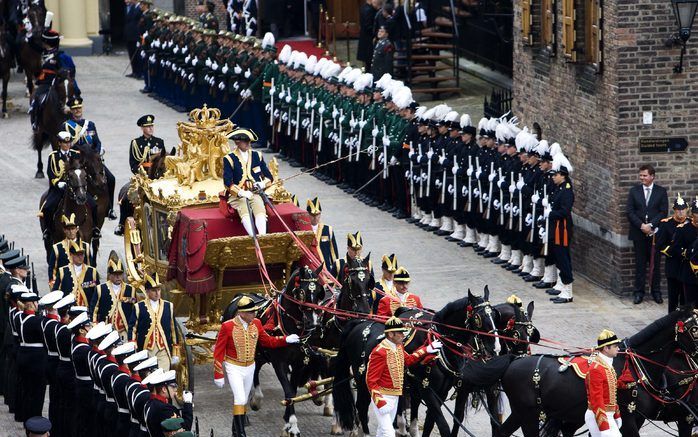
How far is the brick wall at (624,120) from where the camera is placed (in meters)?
23.3

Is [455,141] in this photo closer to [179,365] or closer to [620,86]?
[620,86]

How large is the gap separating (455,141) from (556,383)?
36.0 ft

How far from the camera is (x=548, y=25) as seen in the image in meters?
26.3

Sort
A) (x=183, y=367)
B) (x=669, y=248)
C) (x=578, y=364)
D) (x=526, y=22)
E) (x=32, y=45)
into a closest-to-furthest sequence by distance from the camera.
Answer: (x=578, y=364), (x=183, y=367), (x=669, y=248), (x=526, y=22), (x=32, y=45)

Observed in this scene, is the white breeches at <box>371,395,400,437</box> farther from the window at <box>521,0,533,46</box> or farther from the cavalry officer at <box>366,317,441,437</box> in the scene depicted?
the window at <box>521,0,533,46</box>

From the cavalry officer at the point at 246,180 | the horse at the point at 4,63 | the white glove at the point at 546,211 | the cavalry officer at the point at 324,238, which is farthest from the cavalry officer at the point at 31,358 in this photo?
the horse at the point at 4,63

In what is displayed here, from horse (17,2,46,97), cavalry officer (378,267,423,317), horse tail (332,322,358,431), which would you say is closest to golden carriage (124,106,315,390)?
cavalry officer (378,267,423,317)

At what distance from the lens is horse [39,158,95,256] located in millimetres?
23641

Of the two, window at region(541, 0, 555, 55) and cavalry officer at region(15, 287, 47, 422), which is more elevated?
window at region(541, 0, 555, 55)

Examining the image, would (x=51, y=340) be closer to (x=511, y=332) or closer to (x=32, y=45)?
(x=511, y=332)

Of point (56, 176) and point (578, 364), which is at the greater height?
point (56, 176)

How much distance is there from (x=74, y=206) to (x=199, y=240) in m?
4.67

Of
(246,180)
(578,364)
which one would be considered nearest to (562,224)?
(246,180)

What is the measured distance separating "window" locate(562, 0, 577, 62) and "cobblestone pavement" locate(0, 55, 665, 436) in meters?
3.24
